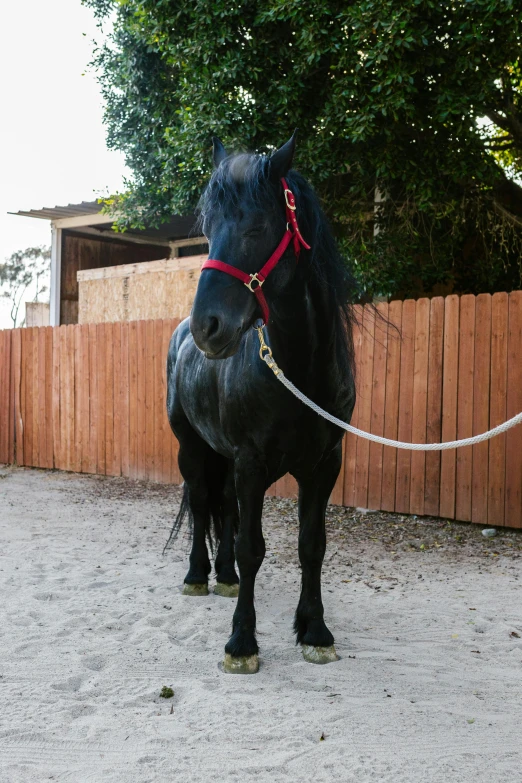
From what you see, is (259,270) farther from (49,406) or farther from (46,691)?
(49,406)

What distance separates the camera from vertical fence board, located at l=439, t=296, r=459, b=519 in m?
6.48

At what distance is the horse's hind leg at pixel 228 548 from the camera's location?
4.39m

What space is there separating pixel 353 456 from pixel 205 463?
2950 millimetres

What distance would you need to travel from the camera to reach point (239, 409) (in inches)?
126

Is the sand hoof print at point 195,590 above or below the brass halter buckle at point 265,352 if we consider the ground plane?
below

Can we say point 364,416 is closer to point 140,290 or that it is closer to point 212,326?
point 212,326

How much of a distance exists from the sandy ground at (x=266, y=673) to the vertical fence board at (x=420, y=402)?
3.05 feet

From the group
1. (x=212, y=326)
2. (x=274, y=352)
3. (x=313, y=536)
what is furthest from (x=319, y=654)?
(x=212, y=326)

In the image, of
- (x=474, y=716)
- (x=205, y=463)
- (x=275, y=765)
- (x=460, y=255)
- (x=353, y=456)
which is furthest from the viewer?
(x=460, y=255)

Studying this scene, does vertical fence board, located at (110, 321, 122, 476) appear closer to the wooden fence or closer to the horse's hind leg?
the wooden fence

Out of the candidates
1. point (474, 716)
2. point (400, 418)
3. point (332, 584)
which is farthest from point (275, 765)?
point (400, 418)

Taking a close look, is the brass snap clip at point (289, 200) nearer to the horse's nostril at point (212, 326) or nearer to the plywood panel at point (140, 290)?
the horse's nostril at point (212, 326)

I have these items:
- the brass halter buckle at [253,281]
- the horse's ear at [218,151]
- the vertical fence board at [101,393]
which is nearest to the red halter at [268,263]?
the brass halter buckle at [253,281]

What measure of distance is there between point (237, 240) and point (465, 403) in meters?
4.28
